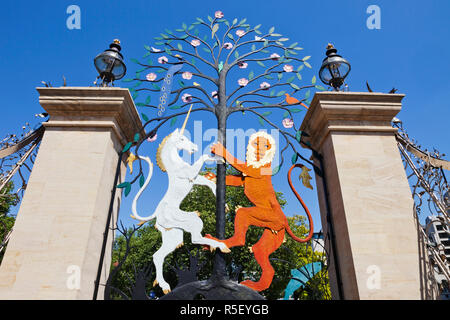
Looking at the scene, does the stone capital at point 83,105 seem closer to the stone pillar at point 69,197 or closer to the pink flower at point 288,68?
the stone pillar at point 69,197

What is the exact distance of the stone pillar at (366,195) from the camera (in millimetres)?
4473

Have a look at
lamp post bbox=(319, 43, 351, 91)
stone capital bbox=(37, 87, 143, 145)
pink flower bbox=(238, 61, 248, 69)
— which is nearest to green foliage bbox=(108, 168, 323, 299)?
pink flower bbox=(238, 61, 248, 69)

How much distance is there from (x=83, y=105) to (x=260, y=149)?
11.7 ft

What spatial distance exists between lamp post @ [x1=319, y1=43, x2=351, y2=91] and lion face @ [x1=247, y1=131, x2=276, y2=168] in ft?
6.32

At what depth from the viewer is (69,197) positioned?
16.2 feet

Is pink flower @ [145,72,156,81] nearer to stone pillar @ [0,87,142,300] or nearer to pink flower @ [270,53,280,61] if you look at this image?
stone pillar @ [0,87,142,300]

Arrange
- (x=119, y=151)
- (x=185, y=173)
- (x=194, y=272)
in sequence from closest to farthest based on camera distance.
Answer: (x=194, y=272)
(x=185, y=173)
(x=119, y=151)

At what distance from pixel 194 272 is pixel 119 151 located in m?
2.89

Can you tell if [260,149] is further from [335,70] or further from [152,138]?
[335,70]

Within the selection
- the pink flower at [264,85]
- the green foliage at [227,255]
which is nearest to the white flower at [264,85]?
the pink flower at [264,85]

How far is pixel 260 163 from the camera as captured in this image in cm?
564

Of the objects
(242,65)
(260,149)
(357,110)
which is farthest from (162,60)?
(357,110)
